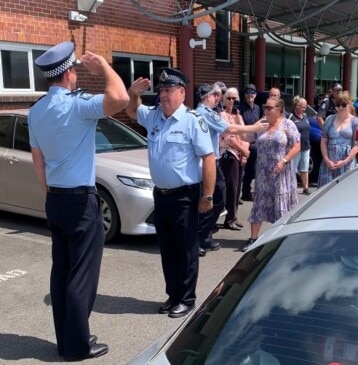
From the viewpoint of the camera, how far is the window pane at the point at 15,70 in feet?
30.7

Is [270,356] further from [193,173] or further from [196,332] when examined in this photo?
[193,173]

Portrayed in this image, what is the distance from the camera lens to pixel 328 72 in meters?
22.7

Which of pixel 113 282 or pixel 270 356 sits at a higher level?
pixel 270 356

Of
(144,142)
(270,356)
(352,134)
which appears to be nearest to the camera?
(270,356)

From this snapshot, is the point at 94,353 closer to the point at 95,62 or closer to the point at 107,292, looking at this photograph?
the point at 107,292

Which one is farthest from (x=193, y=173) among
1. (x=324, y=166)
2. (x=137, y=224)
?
(x=324, y=166)

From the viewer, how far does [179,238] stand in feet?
13.5

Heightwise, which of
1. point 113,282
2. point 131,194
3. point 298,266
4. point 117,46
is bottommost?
point 113,282

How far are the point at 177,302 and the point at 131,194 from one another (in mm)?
1794

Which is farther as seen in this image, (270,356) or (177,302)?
(177,302)

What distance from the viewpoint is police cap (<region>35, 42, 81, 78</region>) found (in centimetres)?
321

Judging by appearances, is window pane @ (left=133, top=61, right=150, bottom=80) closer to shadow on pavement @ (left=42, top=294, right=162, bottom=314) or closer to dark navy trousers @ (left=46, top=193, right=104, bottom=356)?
shadow on pavement @ (left=42, top=294, right=162, bottom=314)

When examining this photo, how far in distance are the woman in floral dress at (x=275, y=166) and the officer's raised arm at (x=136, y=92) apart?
1.81m

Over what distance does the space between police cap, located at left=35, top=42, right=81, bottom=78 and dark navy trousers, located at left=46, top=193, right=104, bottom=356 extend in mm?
766
